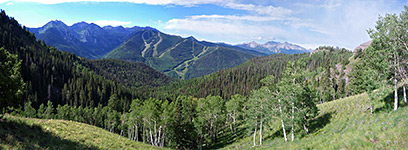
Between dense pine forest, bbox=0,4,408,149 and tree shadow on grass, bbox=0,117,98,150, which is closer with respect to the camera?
tree shadow on grass, bbox=0,117,98,150

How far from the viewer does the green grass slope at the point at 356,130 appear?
11.9 m

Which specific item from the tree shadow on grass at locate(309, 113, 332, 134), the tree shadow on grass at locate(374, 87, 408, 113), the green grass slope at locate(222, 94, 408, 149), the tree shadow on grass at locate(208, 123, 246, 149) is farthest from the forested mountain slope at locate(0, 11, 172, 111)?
the tree shadow on grass at locate(374, 87, 408, 113)

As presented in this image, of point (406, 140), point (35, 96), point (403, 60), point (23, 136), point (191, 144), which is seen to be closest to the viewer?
point (406, 140)

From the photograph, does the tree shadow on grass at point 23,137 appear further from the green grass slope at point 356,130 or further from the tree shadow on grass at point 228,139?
the tree shadow on grass at point 228,139

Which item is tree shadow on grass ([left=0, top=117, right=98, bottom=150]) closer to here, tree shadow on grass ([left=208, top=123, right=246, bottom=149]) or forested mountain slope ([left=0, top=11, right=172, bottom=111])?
tree shadow on grass ([left=208, top=123, right=246, bottom=149])

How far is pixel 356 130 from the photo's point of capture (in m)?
18.0

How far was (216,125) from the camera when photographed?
61031 millimetres

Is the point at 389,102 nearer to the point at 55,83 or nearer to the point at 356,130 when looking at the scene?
the point at 356,130

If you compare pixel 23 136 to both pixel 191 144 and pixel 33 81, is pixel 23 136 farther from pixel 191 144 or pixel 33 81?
pixel 33 81

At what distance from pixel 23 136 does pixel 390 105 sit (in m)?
37.3

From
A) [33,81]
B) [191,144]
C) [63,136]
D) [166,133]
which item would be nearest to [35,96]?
[33,81]

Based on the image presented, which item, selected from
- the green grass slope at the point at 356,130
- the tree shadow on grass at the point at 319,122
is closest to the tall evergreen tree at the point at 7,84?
the green grass slope at the point at 356,130

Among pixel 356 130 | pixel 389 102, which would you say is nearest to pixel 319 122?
pixel 389 102

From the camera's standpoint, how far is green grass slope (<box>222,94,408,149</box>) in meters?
11.9
